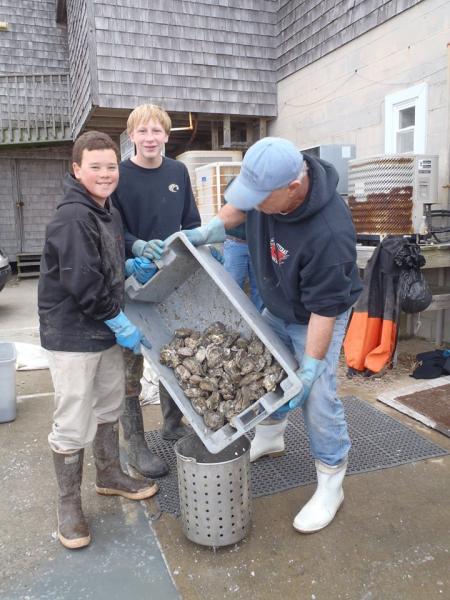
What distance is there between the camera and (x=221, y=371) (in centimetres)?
216

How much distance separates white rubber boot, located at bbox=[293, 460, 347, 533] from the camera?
225 centimetres

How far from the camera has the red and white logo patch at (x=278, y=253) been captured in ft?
6.93

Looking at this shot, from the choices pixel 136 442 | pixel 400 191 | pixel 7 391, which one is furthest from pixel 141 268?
pixel 400 191

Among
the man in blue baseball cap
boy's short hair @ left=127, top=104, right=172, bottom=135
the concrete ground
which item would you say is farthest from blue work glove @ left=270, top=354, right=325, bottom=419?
boy's short hair @ left=127, top=104, right=172, bottom=135

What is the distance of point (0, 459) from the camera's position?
2.93 metres

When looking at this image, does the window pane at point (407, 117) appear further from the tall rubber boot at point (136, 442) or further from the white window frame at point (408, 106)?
the tall rubber boot at point (136, 442)

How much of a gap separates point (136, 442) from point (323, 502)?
1021mm

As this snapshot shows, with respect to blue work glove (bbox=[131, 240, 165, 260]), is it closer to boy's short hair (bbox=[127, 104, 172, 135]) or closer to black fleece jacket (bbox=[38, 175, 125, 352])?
black fleece jacket (bbox=[38, 175, 125, 352])

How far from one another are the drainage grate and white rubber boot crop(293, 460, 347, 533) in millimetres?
273

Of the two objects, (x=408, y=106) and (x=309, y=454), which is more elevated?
(x=408, y=106)

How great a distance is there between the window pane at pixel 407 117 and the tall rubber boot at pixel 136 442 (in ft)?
14.0

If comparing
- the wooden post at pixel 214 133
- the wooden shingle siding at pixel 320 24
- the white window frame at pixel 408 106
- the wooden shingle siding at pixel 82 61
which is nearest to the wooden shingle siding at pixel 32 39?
the wooden shingle siding at pixel 82 61

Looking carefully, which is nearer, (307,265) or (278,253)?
(307,265)

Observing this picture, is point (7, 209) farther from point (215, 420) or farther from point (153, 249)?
point (215, 420)
